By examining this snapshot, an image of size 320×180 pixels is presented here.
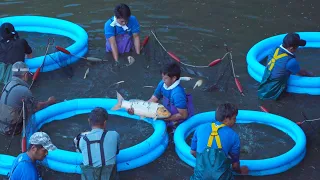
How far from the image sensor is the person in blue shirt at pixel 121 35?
9.88 m

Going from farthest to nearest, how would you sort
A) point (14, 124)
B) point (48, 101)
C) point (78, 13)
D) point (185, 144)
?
point (78, 13), point (48, 101), point (14, 124), point (185, 144)

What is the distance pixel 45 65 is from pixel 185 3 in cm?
464

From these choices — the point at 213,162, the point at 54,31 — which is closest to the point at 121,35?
the point at 54,31

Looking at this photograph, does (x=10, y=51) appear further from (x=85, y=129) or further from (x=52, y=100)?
(x=85, y=129)

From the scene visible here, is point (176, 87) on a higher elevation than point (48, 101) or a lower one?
higher

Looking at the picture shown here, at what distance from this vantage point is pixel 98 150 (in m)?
6.41

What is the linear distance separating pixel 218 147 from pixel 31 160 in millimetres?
2251

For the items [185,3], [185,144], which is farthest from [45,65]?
[185,3]

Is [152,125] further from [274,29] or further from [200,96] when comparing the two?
A: [274,29]

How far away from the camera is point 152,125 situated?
26.5 feet

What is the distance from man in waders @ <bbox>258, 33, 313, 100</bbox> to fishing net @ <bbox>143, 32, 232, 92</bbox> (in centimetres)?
75

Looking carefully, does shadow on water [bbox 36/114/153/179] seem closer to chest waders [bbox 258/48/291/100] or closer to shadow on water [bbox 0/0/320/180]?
shadow on water [bbox 0/0/320/180]

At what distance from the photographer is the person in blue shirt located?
389 inches

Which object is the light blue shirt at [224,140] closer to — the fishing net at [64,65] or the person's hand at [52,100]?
the person's hand at [52,100]
